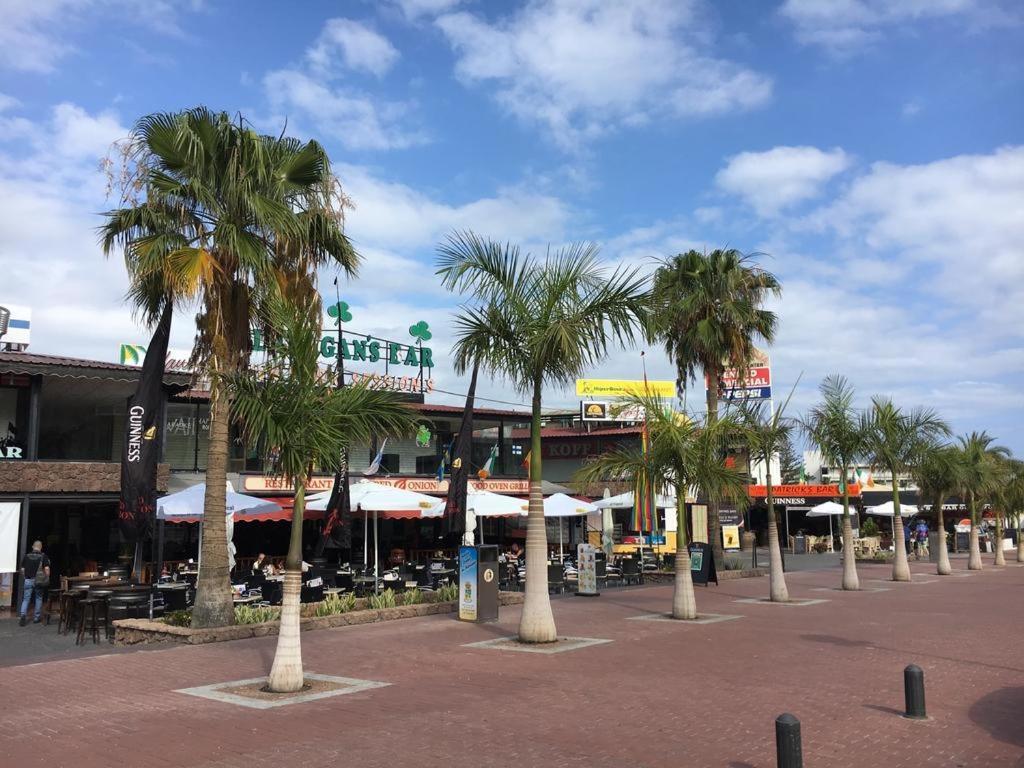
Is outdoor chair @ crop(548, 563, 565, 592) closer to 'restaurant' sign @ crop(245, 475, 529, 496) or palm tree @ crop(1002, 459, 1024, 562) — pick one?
'restaurant' sign @ crop(245, 475, 529, 496)

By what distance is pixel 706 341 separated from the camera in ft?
84.4

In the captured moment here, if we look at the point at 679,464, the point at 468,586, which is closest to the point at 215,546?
the point at 468,586

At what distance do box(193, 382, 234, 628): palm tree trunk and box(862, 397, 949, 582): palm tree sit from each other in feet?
52.5

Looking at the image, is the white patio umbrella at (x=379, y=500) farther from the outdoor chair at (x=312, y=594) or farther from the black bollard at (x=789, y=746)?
the black bollard at (x=789, y=746)

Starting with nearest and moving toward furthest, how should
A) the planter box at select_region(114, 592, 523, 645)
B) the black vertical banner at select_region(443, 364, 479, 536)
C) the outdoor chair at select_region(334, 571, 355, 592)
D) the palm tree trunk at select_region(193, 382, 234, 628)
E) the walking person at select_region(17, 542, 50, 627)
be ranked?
the planter box at select_region(114, 592, 523, 645), the palm tree trunk at select_region(193, 382, 234, 628), the walking person at select_region(17, 542, 50, 627), the black vertical banner at select_region(443, 364, 479, 536), the outdoor chair at select_region(334, 571, 355, 592)

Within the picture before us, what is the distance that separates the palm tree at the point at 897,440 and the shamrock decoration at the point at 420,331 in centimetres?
1939

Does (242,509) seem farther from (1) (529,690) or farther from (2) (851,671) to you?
(2) (851,671)

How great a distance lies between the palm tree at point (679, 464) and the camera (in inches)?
598

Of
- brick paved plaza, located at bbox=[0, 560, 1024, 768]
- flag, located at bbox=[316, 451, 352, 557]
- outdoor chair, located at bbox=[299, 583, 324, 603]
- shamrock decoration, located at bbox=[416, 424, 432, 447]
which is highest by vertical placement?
shamrock decoration, located at bbox=[416, 424, 432, 447]

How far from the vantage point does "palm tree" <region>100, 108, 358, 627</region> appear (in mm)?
→ 13156

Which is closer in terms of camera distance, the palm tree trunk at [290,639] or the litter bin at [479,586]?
the palm tree trunk at [290,639]

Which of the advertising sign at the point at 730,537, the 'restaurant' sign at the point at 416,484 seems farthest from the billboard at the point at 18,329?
the advertising sign at the point at 730,537

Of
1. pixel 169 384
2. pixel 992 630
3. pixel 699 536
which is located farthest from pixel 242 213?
pixel 699 536

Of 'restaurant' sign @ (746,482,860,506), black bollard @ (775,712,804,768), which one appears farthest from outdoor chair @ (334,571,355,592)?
'restaurant' sign @ (746,482,860,506)
